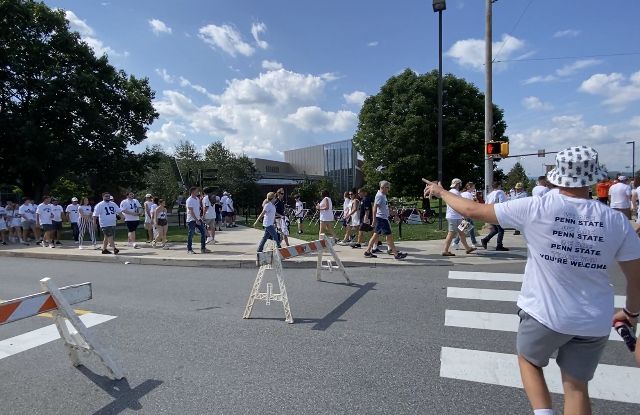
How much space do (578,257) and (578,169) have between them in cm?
49

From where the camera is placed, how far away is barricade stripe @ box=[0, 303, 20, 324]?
3.47 m

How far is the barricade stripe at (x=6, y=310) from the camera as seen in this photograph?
11.4ft

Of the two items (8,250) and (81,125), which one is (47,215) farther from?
(81,125)

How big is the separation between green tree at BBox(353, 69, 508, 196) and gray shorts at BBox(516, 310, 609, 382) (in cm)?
2949

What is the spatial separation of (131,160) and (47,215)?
46.6 feet

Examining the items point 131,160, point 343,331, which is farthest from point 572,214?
point 131,160

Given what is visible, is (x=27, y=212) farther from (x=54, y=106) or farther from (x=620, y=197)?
(x=620, y=197)

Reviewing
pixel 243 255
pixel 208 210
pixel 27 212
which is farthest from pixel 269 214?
pixel 27 212

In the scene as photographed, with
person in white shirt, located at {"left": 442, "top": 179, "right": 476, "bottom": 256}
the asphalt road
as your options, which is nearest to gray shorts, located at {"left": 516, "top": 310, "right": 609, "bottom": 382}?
the asphalt road

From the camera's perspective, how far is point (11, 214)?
16547 millimetres

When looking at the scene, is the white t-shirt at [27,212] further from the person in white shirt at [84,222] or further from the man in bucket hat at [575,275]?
the man in bucket hat at [575,275]

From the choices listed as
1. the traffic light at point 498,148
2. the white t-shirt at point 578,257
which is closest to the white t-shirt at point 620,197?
the traffic light at point 498,148

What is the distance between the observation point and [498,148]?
44.4 ft

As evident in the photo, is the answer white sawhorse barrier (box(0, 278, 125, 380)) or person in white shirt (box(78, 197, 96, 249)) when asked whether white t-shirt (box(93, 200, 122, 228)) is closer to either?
person in white shirt (box(78, 197, 96, 249))
